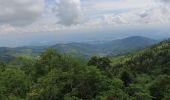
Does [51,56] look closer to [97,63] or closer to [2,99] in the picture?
[97,63]

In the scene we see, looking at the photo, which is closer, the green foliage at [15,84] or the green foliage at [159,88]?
the green foliage at [15,84]

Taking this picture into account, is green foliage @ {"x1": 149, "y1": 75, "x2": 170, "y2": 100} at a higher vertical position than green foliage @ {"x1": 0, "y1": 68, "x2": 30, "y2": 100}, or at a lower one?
lower

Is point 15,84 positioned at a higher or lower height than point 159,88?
higher

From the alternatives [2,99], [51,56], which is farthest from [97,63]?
[2,99]

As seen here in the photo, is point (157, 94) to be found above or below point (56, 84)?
below

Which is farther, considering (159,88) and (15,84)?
(159,88)

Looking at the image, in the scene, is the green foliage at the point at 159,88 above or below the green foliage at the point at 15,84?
below

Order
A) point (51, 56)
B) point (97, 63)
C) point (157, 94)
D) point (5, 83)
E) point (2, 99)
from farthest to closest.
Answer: point (97, 63), point (51, 56), point (157, 94), point (5, 83), point (2, 99)

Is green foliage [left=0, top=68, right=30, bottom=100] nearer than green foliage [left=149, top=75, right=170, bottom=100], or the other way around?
green foliage [left=0, top=68, right=30, bottom=100]

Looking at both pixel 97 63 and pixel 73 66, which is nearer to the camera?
pixel 73 66

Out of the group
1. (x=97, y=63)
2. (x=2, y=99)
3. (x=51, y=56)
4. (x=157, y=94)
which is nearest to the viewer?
(x=2, y=99)
